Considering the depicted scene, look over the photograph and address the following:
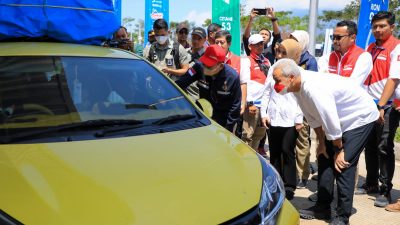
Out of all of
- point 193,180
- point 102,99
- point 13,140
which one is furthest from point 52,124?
point 193,180

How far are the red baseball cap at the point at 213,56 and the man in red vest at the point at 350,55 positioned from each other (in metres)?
1.16

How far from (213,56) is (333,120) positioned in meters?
1.23

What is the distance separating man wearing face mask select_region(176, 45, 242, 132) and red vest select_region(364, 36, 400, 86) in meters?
1.41

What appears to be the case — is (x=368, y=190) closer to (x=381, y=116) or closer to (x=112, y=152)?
(x=381, y=116)

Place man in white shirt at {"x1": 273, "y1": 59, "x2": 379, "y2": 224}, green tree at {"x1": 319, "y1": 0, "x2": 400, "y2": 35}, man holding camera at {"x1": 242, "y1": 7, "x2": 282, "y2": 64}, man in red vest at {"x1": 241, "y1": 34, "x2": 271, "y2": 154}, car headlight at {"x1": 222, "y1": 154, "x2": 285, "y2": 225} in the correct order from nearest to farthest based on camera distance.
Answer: car headlight at {"x1": 222, "y1": 154, "x2": 285, "y2": 225} → man in white shirt at {"x1": 273, "y1": 59, "x2": 379, "y2": 224} → man in red vest at {"x1": 241, "y1": 34, "x2": 271, "y2": 154} → man holding camera at {"x1": 242, "y1": 7, "x2": 282, "y2": 64} → green tree at {"x1": 319, "y1": 0, "x2": 400, "y2": 35}

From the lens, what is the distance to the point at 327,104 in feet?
9.81

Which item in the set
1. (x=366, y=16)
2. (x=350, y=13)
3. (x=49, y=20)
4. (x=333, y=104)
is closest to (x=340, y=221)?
(x=333, y=104)

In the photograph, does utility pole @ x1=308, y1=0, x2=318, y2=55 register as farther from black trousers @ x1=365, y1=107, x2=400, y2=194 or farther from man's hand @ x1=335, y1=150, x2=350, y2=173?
man's hand @ x1=335, y1=150, x2=350, y2=173

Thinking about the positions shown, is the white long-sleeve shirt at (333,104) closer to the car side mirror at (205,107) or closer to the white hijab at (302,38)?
the car side mirror at (205,107)

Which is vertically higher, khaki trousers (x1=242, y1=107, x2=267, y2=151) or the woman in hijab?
the woman in hijab

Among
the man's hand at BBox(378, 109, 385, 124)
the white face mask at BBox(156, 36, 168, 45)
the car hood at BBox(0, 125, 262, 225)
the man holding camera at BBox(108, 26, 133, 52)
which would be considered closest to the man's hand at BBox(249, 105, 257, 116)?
the white face mask at BBox(156, 36, 168, 45)

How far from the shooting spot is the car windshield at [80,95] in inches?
93.1

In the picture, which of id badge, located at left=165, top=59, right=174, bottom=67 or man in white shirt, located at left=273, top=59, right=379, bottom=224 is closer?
man in white shirt, located at left=273, top=59, right=379, bottom=224

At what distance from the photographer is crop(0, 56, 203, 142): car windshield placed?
7.76ft
